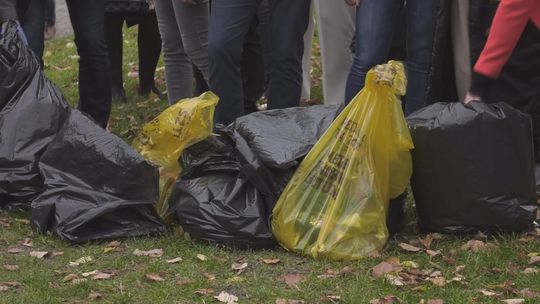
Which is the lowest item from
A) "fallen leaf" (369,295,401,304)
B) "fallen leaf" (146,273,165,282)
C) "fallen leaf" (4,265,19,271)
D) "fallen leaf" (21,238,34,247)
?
"fallen leaf" (21,238,34,247)

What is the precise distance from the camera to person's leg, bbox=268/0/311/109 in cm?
476

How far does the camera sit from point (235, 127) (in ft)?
14.4

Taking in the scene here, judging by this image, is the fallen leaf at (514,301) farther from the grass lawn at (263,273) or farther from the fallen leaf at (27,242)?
the fallen leaf at (27,242)

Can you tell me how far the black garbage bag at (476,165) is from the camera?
412cm

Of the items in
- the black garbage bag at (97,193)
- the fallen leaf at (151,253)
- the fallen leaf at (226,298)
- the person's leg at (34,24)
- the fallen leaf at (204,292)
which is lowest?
the fallen leaf at (151,253)

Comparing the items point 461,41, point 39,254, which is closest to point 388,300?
point 39,254

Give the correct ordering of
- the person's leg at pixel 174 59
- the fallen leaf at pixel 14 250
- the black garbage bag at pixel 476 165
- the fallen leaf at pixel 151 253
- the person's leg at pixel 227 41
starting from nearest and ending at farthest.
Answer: the black garbage bag at pixel 476 165 → the fallen leaf at pixel 151 253 → the fallen leaf at pixel 14 250 → the person's leg at pixel 227 41 → the person's leg at pixel 174 59

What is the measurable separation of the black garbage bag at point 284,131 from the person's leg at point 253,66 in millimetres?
1691

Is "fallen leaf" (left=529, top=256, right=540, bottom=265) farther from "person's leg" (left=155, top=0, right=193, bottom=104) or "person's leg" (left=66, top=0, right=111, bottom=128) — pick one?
"person's leg" (left=66, top=0, right=111, bottom=128)

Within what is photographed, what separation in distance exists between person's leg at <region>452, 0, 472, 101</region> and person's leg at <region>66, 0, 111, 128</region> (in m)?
1.92

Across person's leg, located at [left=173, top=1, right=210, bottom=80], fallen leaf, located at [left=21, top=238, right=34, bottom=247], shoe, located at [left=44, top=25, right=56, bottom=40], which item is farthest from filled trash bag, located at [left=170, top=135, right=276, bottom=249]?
shoe, located at [left=44, top=25, right=56, bottom=40]

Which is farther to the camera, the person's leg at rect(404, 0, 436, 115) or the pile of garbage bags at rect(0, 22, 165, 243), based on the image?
the person's leg at rect(404, 0, 436, 115)

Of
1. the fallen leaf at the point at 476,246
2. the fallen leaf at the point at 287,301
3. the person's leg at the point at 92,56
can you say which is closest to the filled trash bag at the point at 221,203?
the fallen leaf at the point at 287,301

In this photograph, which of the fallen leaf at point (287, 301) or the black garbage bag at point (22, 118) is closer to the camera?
the fallen leaf at point (287, 301)
